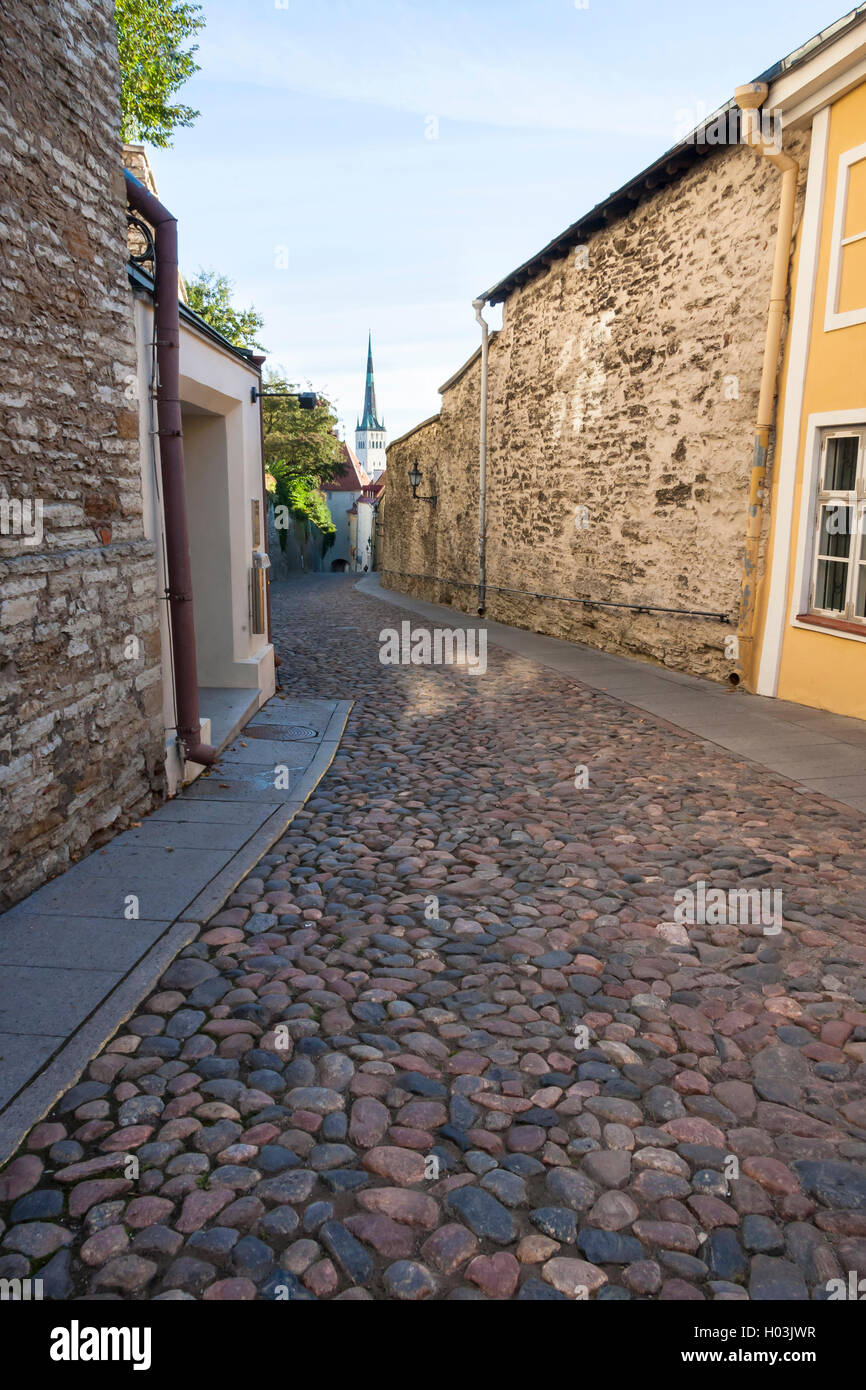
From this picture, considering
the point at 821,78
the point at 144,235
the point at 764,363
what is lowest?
the point at 764,363

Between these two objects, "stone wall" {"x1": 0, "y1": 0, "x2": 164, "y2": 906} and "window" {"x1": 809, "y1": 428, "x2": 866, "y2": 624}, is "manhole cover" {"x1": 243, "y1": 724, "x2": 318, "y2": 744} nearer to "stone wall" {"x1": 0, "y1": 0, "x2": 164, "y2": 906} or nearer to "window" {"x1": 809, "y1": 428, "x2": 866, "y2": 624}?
"stone wall" {"x1": 0, "y1": 0, "x2": 164, "y2": 906}

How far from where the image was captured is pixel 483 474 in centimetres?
1645

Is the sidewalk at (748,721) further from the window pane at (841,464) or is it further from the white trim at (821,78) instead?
the white trim at (821,78)

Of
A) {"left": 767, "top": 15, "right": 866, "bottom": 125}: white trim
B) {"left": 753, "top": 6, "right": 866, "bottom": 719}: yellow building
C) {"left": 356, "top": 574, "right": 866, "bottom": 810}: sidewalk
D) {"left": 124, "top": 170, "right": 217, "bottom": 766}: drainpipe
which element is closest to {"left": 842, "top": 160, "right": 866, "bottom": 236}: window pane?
{"left": 753, "top": 6, "right": 866, "bottom": 719}: yellow building

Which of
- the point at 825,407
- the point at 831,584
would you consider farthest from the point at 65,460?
the point at 831,584

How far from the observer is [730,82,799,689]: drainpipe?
7.95m

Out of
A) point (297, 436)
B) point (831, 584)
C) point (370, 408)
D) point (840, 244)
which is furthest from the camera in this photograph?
point (370, 408)

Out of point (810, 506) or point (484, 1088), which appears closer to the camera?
point (484, 1088)

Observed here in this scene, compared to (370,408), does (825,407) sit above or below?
below

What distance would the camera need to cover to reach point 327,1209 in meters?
2.31

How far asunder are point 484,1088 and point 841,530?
21.6 ft

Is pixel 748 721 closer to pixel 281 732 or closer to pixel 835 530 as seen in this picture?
pixel 835 530
